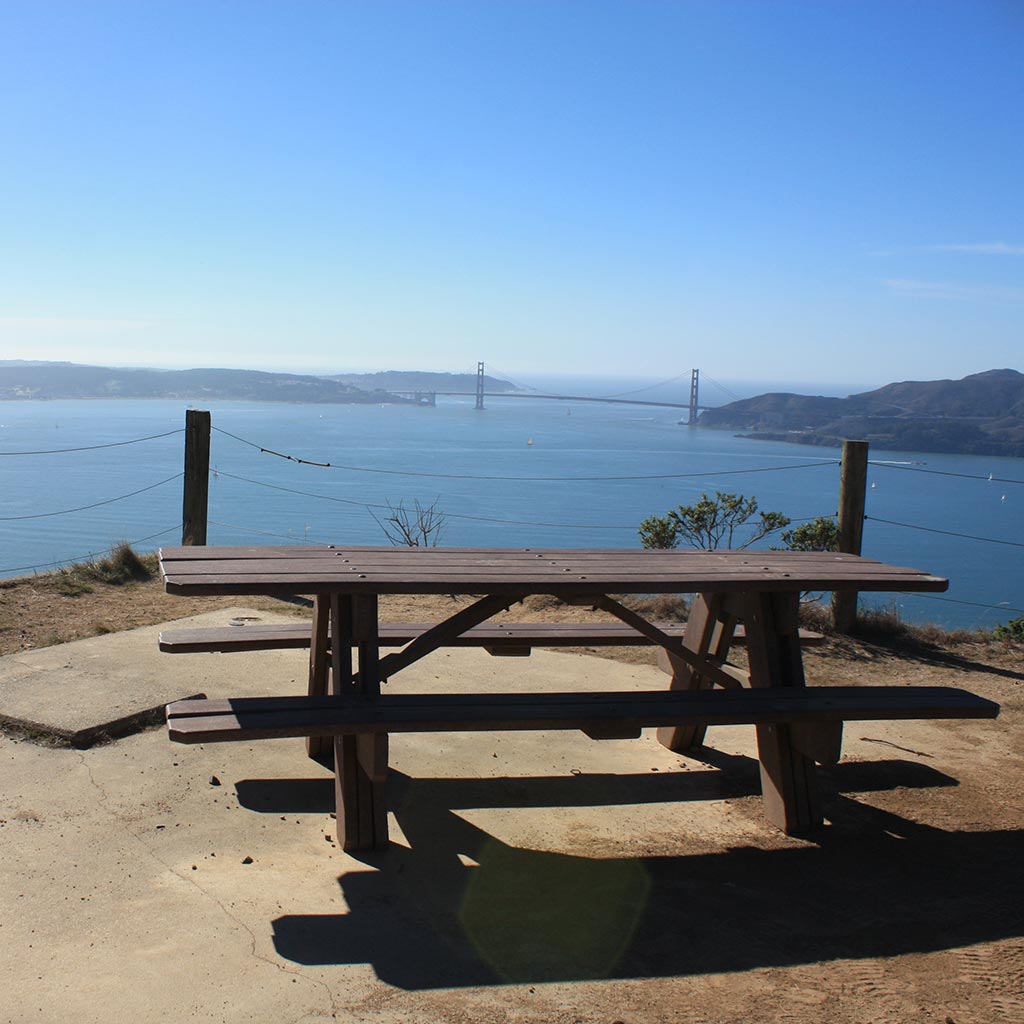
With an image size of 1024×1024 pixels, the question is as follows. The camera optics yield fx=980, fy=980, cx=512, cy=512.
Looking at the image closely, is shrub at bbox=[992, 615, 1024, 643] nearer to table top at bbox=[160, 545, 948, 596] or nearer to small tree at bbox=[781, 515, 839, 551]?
small tree at bbox=[781, 515, 839, 551]

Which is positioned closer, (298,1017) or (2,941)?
(298,1017)

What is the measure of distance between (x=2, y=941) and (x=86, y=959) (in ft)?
0.72

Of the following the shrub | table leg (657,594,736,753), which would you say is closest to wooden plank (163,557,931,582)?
table leg (657,594,736,753)

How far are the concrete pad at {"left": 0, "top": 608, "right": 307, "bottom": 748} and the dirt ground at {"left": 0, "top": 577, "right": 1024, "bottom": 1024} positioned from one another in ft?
6.07

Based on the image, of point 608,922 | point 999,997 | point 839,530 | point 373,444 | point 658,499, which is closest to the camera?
point 999,997

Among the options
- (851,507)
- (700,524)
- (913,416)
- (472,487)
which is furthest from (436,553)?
(913,416)

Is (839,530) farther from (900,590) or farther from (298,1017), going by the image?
(298,1017)

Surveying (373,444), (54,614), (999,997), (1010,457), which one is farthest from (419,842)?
(373,444)

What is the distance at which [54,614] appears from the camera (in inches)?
215

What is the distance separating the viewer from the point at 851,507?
19.4 feet

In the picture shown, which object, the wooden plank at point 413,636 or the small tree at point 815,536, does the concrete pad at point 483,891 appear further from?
the small tree at point 815,536

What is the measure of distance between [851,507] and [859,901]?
3.63 meters

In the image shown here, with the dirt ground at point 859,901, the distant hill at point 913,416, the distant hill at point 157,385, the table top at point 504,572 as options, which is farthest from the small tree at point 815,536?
the distant hill at point 157,385

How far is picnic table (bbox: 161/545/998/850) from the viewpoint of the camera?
8.63 ft
